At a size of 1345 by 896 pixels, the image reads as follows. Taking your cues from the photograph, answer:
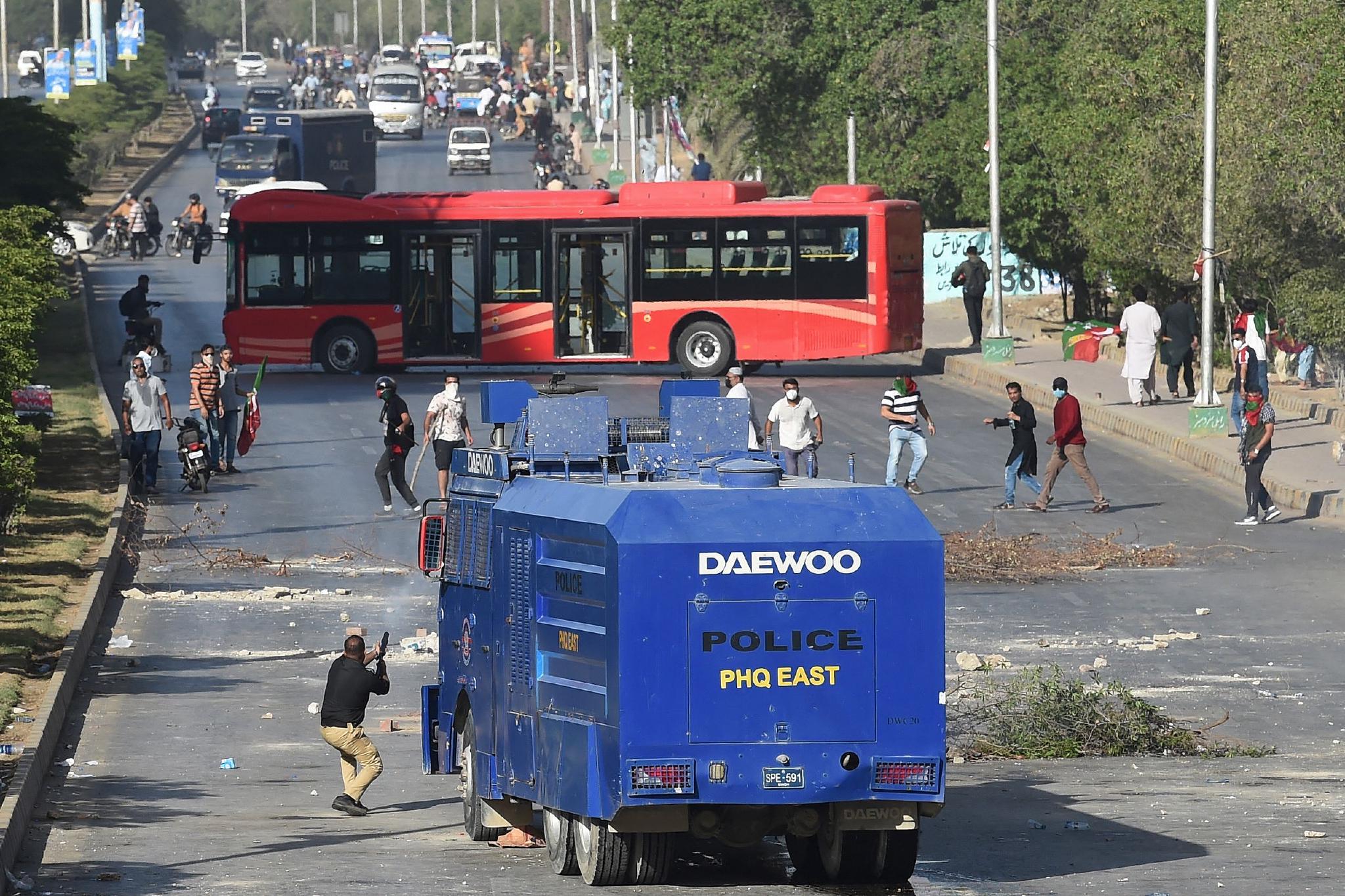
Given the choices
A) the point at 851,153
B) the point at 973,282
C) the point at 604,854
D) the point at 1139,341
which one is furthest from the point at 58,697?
the point at 851,153

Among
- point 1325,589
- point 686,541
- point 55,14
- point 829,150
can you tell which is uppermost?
point 55,14

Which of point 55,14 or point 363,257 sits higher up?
point 55,14

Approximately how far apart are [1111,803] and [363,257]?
2563 centimetres

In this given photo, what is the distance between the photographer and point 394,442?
86.4 ft

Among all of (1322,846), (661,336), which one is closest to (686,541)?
(1322,846)

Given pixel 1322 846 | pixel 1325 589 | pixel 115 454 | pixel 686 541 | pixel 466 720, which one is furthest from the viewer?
pixel 115 454

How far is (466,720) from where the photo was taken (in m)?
12.9

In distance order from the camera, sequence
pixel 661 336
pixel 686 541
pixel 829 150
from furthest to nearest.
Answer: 1. pixel 829 150
2. pixel 661 336
3. pixel 686 541

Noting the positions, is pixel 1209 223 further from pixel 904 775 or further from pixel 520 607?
pixel 904 775

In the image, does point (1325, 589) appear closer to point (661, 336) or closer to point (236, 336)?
point (661, 336)

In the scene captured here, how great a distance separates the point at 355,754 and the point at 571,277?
2418 centimetres

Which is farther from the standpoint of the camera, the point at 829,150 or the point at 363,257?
the point at 829,150

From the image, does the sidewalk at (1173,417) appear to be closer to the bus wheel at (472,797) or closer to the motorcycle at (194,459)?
the motorcycle at (194,459)

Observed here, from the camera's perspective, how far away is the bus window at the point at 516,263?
122ft
